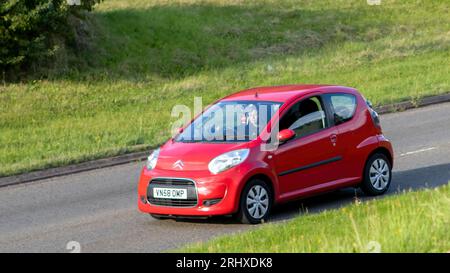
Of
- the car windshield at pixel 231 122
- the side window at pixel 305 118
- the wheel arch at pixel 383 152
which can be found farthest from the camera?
the wheel arch at pixel 383 152

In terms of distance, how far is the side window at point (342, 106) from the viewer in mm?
14844

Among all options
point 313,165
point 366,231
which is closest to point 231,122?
point 313,165

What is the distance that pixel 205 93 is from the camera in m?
30.1

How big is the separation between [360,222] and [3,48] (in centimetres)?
1983

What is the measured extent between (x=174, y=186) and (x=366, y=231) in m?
3.94

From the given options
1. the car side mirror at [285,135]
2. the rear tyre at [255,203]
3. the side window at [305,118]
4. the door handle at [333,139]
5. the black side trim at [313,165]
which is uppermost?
the side window at [305,118]

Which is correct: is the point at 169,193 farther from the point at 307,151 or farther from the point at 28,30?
the point at 28,30

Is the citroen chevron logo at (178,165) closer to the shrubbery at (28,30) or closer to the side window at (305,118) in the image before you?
the side window at (305,118)

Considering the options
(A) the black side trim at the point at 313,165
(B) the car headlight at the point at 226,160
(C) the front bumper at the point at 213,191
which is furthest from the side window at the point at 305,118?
(C) the front bumper at the point at 213,191

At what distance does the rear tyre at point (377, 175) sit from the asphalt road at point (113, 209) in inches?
9.3

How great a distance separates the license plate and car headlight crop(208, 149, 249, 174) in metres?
0.47
